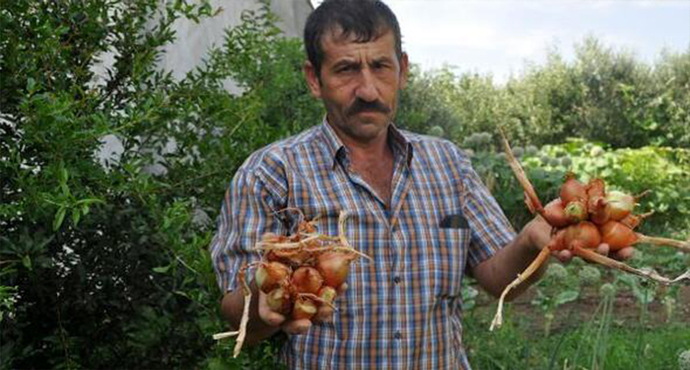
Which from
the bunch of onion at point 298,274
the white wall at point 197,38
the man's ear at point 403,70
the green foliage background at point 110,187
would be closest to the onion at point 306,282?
the bunch of onion at point 298,274

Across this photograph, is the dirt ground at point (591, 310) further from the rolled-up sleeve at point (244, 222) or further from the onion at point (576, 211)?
the onion at point (576, 211)

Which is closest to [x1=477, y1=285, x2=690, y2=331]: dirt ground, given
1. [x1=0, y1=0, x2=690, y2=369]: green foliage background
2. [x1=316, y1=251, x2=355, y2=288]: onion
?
[x1=0, y1=0, x2=690, y2=369]: green foliage background

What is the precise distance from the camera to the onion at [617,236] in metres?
2.05

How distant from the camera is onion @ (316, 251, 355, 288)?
1.92 m

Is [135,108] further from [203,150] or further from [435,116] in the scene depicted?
[435,116]

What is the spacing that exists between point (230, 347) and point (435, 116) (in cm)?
837

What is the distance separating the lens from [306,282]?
74.5 inches

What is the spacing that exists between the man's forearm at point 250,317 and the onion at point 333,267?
212mm

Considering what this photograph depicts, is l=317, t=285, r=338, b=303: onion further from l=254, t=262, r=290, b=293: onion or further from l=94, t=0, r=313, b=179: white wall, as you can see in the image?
l=94, t=0, r=313, b=179: white wall

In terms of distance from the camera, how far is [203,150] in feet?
11.4

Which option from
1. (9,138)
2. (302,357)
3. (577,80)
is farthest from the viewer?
(577,80)

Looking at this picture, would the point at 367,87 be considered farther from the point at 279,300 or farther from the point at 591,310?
the point at 591,310

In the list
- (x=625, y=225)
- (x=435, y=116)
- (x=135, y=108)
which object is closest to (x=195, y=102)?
(x=135, y=108)

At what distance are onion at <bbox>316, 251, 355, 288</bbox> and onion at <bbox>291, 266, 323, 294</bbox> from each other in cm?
2
